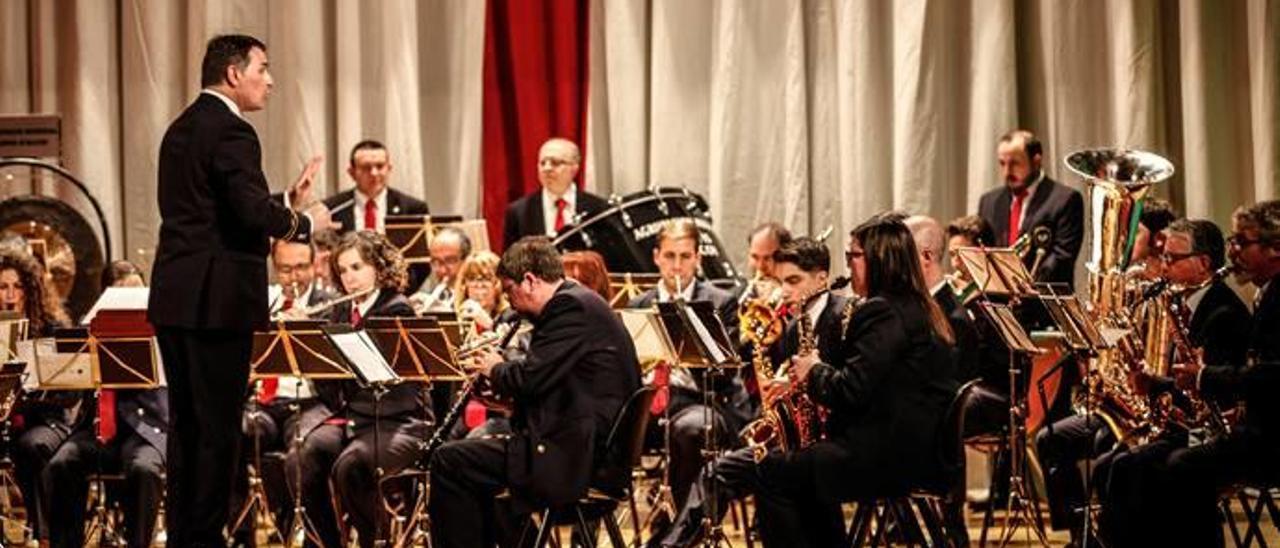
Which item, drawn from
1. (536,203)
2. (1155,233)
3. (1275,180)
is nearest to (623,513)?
(536,203)

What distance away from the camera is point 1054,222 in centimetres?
953

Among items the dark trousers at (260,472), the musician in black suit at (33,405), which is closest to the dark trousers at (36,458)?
the musician in black suit at (33,405)

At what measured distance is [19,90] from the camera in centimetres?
1084

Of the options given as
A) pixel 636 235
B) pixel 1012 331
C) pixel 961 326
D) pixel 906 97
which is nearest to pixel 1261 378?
pixel 1012 331

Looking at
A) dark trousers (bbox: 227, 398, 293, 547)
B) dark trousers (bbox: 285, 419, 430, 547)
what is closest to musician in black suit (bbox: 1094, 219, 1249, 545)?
dark trousers (bbox: 285, 419, 430, 547)

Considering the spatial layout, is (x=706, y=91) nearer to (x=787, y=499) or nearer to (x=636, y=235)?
(x=636, y=235)

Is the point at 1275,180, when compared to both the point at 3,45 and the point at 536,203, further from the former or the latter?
the point at 3,45

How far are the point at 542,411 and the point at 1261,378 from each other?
2245 millimetres

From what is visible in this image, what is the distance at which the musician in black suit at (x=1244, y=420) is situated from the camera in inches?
251

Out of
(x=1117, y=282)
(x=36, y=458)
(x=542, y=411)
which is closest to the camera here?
(x=542, y=411)

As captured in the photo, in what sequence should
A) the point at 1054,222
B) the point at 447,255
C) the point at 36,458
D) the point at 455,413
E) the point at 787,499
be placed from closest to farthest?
the point at 787,499
the point at 455,413
the point at 36,458
the point at 447,255
the point at 1054,222

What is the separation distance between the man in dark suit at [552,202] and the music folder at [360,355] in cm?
263

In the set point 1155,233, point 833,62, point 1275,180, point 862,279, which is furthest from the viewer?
point 833,62

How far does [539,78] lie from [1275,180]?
3.65m
